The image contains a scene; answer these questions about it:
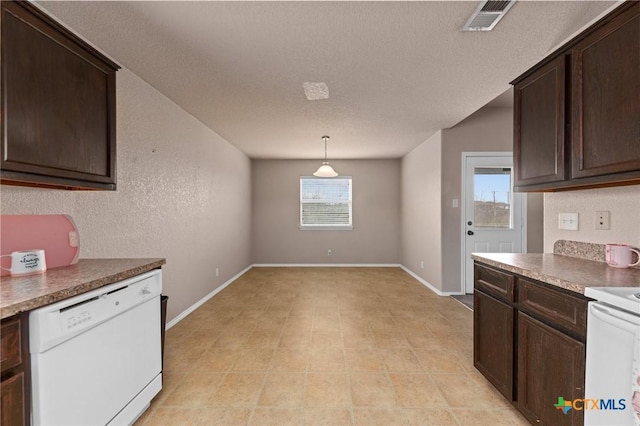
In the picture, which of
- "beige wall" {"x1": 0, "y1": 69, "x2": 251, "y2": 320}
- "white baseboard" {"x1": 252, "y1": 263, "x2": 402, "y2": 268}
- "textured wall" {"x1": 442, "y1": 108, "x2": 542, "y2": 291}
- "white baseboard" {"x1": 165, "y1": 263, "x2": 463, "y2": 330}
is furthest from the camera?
"white baseboard" {"x1": 252, "y1": 263, "x2": 402, "y2": 268}

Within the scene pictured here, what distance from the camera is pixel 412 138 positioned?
511 cm

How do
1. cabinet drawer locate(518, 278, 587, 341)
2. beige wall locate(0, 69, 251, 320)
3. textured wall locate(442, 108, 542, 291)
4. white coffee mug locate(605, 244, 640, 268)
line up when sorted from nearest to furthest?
cabinet drawer locate(518, 278, 587, 341) → white coffee mug locate(605, 244, 640, 268) → beige wall locate(0, 69, 251, 320) → textured wall locate(442, 108, 542, 291)

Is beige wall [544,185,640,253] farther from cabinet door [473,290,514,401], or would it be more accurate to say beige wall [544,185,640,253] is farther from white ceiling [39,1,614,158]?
white ceiling [39,1,614,158]

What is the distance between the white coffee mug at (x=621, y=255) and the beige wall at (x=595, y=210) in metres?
0.10

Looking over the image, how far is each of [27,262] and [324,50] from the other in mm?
2314

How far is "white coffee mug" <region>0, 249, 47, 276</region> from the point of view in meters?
1.56

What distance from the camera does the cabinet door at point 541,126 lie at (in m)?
1.90

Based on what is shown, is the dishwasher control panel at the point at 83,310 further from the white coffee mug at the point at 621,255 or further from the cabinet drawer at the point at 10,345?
the white coffee mug at the point at 621,255

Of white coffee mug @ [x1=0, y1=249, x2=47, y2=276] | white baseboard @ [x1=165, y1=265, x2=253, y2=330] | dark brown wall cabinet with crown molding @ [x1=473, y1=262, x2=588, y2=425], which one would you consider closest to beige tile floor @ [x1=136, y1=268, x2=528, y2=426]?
white baseboard @ [x1=165, y1=265, x2=253, y2=330]

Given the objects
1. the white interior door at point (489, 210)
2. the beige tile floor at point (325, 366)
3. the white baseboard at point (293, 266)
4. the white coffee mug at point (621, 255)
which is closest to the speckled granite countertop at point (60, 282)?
the beige tile floor at point (325, 366)

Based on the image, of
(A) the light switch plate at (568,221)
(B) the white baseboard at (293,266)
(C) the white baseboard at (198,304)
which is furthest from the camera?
(B) the white baseboard at (293,266)

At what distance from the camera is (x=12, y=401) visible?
1110 mm

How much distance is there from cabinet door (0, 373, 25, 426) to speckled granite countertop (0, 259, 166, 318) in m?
0.26

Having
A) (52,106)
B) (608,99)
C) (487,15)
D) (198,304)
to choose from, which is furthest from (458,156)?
(52,106)
